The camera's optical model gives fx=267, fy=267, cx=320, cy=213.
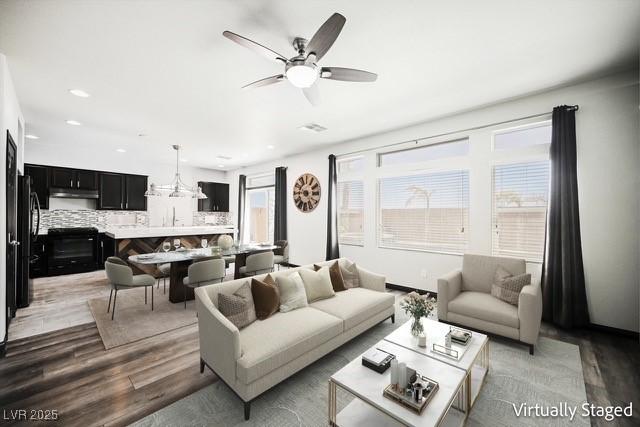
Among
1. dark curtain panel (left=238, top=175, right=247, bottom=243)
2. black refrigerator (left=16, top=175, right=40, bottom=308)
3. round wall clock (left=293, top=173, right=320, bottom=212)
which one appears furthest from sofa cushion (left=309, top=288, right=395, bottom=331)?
dark curtain panel (left=238, top=175, right=247, bottom=243)

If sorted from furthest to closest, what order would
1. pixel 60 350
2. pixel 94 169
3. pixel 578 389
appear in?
1. pixel 94 169
2. pixel 60 350
3. pixel 578 389

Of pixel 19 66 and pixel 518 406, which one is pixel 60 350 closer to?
pixel 19 66

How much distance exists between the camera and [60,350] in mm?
2658

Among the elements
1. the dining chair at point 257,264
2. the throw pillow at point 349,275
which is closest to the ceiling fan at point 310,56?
the throw pillow at point 349,275

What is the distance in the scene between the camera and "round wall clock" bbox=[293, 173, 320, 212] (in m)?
6.12

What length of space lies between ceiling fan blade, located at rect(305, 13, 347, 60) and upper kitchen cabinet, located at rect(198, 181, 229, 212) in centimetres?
742

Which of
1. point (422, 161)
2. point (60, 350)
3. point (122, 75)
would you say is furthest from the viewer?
point (422, 161)

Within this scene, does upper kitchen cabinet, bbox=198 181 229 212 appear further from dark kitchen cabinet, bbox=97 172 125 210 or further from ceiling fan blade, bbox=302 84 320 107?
ceiling fan blade, bbox=302 84 320 107

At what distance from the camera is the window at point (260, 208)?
A: 7699 mm

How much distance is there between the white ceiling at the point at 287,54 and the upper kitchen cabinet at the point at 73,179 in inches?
81.2

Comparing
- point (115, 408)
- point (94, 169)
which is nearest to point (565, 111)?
point (115, 408)

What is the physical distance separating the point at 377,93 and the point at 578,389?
3404 mm

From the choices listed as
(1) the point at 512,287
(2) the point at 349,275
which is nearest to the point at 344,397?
(2) the point at 349,275

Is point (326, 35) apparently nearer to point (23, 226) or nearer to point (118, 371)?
point (118, 371)
